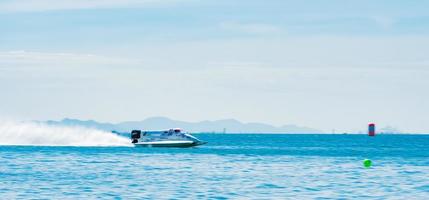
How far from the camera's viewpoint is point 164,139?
493 feet

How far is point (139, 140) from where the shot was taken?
493 ft

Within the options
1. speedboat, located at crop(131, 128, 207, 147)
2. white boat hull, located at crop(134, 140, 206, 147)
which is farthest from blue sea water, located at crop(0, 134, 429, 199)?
speedboat, located at crop(131, 128, 207, 147)

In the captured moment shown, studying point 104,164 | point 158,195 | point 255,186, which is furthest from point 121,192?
point 104,164

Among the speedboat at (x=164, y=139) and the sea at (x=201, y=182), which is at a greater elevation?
the speedboat at (x=164, y=139)

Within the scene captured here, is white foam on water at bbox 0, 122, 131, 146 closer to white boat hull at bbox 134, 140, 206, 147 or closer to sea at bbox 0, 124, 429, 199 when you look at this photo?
white boat hull at bbox 134, 140, 206, 147

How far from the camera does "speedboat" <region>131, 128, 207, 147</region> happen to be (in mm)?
147375

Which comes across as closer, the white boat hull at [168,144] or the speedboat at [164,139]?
the white boat hull at [168,144]

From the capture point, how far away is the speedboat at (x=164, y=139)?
147375 millimetres

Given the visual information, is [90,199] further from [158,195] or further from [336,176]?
[336,176]

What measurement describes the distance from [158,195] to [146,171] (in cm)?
2392

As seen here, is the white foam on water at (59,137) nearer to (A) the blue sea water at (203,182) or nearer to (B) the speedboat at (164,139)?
(B) the speedboat at (164,139)

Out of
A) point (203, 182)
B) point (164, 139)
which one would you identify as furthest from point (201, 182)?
point (164, 139)

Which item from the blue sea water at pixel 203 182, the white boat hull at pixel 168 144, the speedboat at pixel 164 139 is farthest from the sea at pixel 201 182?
the speedboat at pixel 164 139

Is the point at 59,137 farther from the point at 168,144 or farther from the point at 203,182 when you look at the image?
the point at 203,182
